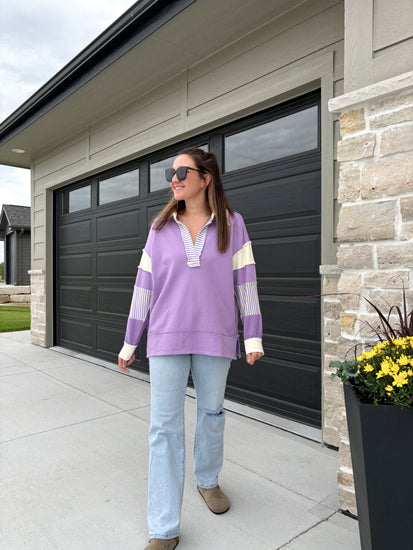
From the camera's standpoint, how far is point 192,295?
1.82 meters

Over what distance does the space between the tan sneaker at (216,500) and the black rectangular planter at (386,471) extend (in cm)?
85

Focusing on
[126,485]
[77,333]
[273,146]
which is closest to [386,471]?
[126,485]

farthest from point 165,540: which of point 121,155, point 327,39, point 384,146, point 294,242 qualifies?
point 121,155

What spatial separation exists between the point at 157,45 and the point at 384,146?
2.59 meters

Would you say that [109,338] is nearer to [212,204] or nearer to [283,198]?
[283,198]

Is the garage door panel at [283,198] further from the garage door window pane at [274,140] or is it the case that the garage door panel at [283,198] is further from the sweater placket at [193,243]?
the sweater placket at [193,243]

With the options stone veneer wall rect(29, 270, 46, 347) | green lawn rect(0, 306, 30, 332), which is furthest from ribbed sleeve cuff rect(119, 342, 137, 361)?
green lawn rect(0, 306, 30, 332)

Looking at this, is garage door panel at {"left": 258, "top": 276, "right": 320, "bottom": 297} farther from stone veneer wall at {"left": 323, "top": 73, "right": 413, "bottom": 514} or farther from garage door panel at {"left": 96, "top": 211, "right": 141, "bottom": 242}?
garage door panel at {"left": 96, "top": 211, "right": 141, "bottom": 242}

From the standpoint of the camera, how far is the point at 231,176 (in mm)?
3859

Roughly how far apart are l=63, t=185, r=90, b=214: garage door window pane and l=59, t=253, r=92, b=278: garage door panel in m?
0.74

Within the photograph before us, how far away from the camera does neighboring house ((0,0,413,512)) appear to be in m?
1.95

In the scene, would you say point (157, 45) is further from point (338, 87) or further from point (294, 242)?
point (294, 242)

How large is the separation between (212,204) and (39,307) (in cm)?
578

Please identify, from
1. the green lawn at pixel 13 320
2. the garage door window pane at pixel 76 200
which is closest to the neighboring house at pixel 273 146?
the garage door window pane at pixel 76 200
